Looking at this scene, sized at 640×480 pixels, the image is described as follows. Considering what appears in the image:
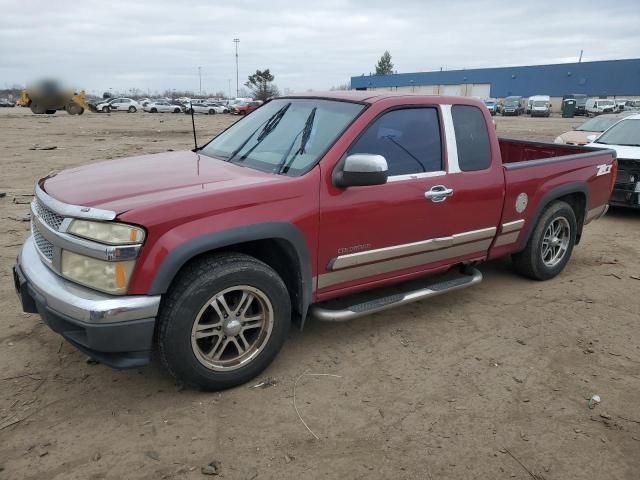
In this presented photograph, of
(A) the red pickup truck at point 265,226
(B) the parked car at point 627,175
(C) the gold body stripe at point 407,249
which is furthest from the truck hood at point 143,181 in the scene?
(B) the parked car at point 627,175

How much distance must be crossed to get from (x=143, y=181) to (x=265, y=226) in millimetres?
848

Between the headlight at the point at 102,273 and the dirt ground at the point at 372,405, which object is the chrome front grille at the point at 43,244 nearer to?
the headlight at the point at 102,273

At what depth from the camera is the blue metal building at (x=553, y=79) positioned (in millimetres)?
63909

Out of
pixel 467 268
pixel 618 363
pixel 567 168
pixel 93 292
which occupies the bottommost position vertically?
pixel 618 363

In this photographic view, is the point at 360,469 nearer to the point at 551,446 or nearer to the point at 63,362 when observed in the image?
the point at 551,446

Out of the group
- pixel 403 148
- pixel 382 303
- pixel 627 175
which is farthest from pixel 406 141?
pixel 627 175

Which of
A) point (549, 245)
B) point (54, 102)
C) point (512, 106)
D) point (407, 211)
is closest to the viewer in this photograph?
point (407, 211)

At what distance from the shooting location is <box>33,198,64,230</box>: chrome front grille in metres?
2.97

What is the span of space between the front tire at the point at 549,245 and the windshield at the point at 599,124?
7625mm

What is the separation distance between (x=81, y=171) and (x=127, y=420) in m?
1.83

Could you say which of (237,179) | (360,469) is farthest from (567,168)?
(360,469)

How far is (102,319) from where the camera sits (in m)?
2.70

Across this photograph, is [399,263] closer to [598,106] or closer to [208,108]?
[208,108]

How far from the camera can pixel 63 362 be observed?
3486 millimetres
